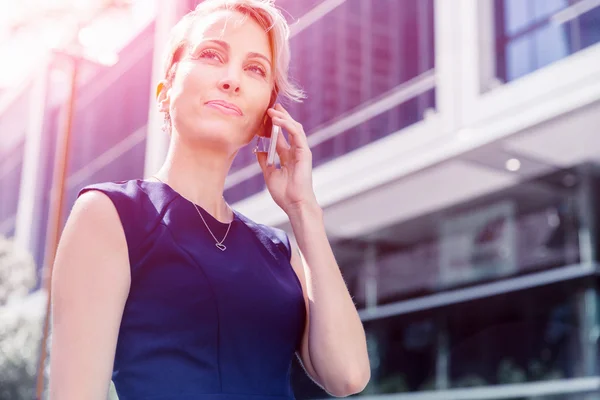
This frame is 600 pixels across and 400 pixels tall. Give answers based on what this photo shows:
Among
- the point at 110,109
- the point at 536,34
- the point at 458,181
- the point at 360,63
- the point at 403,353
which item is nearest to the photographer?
the point at 536,34

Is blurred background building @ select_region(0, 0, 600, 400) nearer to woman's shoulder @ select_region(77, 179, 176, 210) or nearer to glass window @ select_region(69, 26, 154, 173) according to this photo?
glass window @ select_region(69, 26, 154, 173)

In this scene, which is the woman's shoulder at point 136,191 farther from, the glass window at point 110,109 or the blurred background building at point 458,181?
the glass window at point 110,109

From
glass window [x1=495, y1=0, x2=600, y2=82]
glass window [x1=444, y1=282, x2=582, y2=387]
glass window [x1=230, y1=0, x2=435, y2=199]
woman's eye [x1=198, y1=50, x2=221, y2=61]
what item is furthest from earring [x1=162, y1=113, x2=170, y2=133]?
glass window [x1=230, y1=0, x2=435, y2=199]

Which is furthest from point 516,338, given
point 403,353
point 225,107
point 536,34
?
point 225,107

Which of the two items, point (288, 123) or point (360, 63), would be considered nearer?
point (288, 123)

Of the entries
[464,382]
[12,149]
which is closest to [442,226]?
[464,382]

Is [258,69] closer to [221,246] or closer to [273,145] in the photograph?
[273,145]

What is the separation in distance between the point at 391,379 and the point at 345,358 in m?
8.23

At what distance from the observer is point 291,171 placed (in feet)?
5.04

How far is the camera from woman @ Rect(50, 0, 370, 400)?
1191mm

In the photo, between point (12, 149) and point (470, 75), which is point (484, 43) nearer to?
point (470, 75)

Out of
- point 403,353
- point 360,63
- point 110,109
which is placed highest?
point 110,109

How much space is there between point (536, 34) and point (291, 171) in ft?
20.0

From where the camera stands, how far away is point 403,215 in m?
9.59
